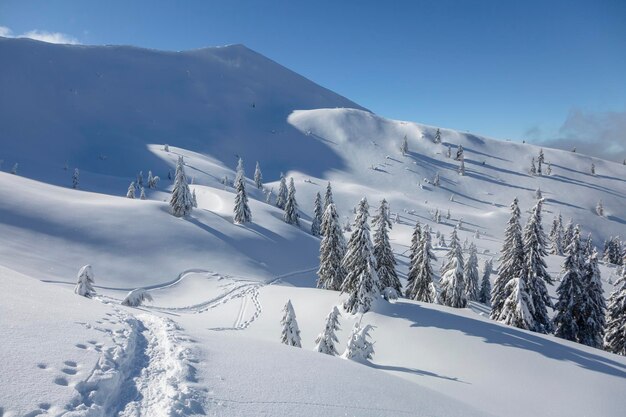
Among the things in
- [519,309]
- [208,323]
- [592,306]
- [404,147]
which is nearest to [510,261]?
[519,309]

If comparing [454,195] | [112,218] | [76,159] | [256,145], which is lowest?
[112,218]

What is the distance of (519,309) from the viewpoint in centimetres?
2538

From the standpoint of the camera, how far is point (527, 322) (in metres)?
25.5

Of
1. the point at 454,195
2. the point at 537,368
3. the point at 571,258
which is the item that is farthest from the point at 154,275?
the point at 454,195

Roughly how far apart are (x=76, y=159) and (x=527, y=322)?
151 meters

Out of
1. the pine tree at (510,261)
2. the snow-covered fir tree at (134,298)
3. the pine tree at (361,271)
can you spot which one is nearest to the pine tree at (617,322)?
the pine tree at (510,261)

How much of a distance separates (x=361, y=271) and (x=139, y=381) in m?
20.5

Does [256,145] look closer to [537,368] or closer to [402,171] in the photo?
[402,171]

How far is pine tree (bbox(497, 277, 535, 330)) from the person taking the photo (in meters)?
25.3

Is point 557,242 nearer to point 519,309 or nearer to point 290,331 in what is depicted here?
point 519,309

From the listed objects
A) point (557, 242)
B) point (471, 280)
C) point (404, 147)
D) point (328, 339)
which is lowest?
point (328, 339)

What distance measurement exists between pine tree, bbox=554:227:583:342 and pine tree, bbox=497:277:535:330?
11.9ft

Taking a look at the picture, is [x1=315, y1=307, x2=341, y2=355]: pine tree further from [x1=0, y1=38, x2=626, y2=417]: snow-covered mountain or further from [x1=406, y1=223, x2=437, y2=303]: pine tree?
[x1=406, y1=223, x2=437, y2=303]: pine tree

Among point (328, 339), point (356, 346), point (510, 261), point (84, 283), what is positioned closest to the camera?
point (356, 346)
